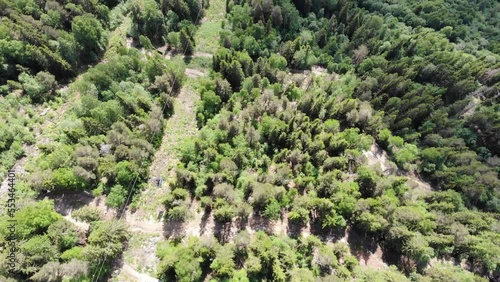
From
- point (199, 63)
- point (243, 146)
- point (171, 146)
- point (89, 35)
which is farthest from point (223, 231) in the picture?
point (89, 35)

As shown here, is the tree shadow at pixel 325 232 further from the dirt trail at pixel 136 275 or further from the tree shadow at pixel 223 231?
the dirt trail at pixel 136 275

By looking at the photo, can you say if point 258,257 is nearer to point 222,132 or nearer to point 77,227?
point 222,132

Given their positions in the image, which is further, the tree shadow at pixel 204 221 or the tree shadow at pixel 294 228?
the tree shadow at pixel 294 228

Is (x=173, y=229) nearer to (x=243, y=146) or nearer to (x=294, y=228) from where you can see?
(x=243, y=146)

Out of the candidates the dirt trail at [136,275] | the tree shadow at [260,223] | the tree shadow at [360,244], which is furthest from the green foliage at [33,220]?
the tree shadow at [360,244]

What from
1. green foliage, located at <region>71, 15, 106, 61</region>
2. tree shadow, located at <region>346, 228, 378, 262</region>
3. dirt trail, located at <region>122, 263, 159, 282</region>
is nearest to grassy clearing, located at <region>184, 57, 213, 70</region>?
green foliage, located at <region>71, 15, 106, 61</region>

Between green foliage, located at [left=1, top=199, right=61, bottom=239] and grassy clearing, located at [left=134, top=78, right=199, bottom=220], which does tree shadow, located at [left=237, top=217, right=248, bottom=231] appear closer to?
grassy clearing, located at [left=134, top=78, right=199, bottom=220]

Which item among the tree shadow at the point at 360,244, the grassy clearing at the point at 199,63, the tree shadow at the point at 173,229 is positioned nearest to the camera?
the tree shadow at the point at 173,229
